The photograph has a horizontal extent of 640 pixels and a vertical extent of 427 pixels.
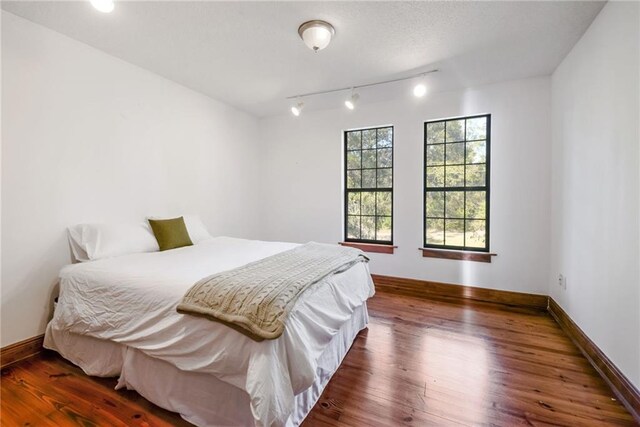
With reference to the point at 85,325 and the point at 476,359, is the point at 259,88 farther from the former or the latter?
the point at 476,359

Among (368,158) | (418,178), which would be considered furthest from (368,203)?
(418,178)

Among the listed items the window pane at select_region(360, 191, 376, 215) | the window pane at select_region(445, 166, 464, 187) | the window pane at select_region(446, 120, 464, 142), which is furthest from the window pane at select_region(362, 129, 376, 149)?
the window pane at select_region(445, 166, 464, 187)

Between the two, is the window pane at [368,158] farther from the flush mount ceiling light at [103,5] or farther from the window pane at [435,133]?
the flush mount ceiling light at [103,5]

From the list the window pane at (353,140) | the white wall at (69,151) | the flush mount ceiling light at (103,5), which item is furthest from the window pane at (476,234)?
the flush mount ceiling light at (103,5)

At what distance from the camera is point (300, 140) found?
4.30 meters

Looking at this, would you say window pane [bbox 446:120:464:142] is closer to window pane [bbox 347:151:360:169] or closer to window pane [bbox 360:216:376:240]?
window pane [bbox 347:151:360:169]

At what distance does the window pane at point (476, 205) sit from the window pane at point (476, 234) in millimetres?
85

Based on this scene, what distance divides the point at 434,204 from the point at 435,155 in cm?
62

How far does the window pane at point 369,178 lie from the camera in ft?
13.0

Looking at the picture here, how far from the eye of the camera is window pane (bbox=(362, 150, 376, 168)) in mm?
3963

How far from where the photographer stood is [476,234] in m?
3.43

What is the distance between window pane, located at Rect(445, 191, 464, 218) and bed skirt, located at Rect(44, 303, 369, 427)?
7.18 feet

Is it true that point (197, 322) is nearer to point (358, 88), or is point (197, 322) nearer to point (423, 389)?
point (423, 389)

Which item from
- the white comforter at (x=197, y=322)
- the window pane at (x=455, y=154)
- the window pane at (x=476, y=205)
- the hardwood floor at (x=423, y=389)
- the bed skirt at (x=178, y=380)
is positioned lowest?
the hardwood floor at (x=423, y=389)
